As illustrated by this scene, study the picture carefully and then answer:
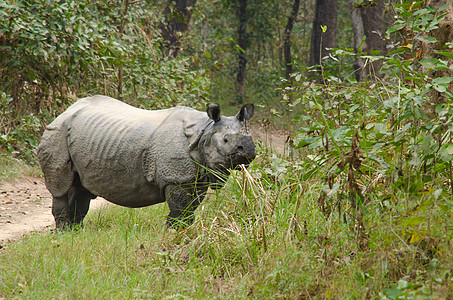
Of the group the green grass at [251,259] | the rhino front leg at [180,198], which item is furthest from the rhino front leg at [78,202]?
the rhino front leg at [180,198]

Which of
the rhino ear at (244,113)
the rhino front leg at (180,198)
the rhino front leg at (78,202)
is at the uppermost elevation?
the rhino ear at (244,113)

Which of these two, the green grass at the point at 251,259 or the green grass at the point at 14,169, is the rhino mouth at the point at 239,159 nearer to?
the green grass at the point at 251,259

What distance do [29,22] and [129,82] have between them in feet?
8.43

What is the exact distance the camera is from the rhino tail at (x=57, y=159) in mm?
5969

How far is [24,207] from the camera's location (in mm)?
8305

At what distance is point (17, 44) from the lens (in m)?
9.96

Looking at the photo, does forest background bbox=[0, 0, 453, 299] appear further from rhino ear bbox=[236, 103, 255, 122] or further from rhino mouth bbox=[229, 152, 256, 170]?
rhino ear bbox=[236, 103, 255, 122]

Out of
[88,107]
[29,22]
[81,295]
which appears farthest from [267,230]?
[29,22]

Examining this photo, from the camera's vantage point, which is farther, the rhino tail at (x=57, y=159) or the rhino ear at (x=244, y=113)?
the rhino tail at (x=57, y=159)

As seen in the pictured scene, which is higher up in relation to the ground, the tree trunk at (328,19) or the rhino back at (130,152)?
the tree trunk at (328,19)

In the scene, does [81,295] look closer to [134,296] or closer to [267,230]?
[134,296]

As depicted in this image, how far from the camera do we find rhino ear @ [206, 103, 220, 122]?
16.4 ft

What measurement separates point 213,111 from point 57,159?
2040 mm

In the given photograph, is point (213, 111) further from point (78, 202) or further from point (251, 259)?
point (78, 202)
